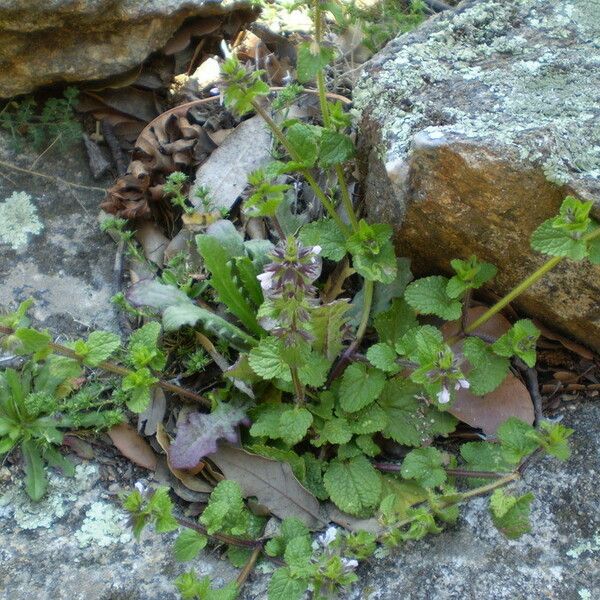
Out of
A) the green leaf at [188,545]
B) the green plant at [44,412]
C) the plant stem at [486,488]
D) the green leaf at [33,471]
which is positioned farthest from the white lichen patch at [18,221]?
the plant stem at [486,488]

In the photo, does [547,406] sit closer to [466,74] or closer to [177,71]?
[466,74]

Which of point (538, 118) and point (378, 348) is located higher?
point (538, 118)

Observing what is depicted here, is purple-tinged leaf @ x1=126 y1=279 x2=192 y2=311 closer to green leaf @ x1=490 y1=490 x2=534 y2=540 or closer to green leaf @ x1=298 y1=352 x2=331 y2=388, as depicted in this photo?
green leaf @ x1=298 y1=352 x2=331 y2=388

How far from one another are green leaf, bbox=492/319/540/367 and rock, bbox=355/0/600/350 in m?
0.15

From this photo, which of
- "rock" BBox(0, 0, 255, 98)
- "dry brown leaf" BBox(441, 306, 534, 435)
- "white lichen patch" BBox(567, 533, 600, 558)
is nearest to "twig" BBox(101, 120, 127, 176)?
"rock" BBox(0, 0, 255, 98)

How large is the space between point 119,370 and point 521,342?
1.15 metres

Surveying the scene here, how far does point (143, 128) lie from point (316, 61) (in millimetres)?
1106

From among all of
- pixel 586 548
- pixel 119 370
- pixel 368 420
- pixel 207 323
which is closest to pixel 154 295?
pixel 207 323

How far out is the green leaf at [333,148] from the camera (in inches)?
93.1

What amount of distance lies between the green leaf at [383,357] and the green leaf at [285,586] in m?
0.63

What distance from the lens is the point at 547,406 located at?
7.94 ft

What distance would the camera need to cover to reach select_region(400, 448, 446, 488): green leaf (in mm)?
2168

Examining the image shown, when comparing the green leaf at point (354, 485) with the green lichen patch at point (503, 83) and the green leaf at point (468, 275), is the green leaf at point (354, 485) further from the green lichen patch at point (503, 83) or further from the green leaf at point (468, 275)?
the green lichen patch at point (503, 83)

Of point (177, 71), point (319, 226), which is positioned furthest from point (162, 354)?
point (177, 71)
